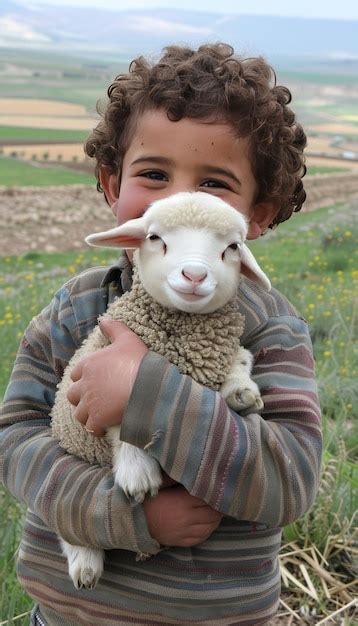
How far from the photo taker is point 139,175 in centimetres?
218

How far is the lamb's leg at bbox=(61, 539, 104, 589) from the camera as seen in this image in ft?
6.25

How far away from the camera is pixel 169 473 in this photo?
5.88ft

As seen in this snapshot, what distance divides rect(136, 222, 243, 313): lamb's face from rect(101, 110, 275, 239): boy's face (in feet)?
1.29

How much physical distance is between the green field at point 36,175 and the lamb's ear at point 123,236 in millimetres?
24033

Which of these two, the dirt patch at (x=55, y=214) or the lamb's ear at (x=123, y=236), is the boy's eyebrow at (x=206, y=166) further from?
the dirt patch at (x=55, y=214)

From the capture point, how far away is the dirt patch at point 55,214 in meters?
17.7

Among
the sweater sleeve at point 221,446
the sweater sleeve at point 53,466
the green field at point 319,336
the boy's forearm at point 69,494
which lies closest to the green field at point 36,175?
the green field at point 319,336

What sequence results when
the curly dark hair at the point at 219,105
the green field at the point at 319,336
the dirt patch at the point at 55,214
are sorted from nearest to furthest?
the curly dark hair at the point at 219,105
the green field at the point at 319,336
the dirt patch at the point at 55,214

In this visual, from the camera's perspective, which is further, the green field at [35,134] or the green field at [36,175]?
the green field at [35,134]

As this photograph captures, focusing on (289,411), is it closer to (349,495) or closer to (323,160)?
(349,495)

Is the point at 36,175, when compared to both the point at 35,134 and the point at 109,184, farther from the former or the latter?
the point at 109,184

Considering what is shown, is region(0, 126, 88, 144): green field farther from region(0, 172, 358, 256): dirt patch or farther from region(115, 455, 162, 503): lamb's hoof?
region(115, 455, 162, 503): lamb's hoof

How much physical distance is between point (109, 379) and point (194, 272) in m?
0.38

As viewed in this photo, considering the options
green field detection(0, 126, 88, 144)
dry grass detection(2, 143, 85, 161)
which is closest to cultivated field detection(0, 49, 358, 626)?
dry grass detection(2, 143, 85, 161)
